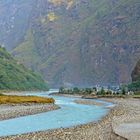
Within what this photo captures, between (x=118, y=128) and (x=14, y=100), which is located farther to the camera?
(x=14, y=100)

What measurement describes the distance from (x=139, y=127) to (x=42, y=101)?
10683 cm

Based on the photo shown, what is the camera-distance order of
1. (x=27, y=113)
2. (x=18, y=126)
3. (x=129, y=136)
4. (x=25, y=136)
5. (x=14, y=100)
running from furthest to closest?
1. (x=14, y=100)
2. (x=27, y=113)
3. (x=18, y=126)
4. (x=25, y=136)
5. (x=129, y=136)

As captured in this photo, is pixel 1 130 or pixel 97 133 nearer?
pixel 97 133

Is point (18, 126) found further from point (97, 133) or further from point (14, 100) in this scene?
point (14, 100)

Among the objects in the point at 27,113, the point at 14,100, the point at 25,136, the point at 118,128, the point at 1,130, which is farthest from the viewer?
the point at 14,100

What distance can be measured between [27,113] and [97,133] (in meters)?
51.5

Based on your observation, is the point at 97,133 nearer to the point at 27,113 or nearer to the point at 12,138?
the point at 12,138

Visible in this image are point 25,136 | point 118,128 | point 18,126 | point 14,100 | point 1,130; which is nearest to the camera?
point 25,136

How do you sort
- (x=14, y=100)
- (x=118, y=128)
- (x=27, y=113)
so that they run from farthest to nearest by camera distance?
(x=14, y=100) < (x=27, y=113) < (x=118, y=128)

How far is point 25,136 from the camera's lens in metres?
61.5

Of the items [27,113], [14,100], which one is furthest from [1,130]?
[14,100]

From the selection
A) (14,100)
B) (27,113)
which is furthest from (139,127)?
(14,100)

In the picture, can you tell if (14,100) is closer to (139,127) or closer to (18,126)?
(18,126)

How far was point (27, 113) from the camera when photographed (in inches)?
4412
